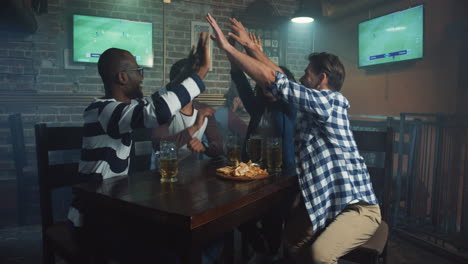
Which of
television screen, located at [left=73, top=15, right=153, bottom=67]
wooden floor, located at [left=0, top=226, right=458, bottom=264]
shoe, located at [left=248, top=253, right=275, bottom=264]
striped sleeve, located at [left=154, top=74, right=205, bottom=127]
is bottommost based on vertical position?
wooden floor, located at [left=0, top=226, right=458, bottom=264]

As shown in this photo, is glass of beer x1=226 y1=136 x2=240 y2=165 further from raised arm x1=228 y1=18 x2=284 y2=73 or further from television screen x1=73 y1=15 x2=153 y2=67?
television screen x1=73 y1=15 x2=153 y2=67

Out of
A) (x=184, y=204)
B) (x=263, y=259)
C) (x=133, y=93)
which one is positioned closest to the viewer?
(x=184, y=204)

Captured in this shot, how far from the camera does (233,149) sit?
1592 mm

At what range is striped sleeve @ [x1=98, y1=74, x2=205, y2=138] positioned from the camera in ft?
4.26

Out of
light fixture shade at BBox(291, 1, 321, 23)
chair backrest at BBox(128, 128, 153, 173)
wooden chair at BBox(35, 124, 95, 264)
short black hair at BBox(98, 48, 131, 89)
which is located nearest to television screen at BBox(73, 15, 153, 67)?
light fixture shade at BBox(291, 1, 321, 23)

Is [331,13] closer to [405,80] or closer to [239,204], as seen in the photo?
[405,80]

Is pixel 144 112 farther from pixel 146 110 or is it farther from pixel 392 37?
pixel 392 37

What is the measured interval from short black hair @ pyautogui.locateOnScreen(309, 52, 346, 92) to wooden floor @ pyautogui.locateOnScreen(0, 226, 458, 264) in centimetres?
149

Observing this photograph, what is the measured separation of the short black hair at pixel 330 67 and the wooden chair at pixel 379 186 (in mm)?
386

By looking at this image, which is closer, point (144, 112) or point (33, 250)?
point (144, 112)

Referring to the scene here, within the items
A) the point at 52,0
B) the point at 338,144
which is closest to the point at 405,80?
the point at 338,144

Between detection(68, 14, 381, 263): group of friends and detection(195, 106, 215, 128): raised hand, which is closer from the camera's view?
detection(68, 14, 381, 263): group of friends

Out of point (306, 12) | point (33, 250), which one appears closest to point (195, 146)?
point (33, 250)

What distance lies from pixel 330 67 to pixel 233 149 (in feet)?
2.01
